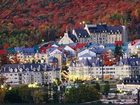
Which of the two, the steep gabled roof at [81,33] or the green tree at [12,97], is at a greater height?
the steep gabled roof at [81,33]

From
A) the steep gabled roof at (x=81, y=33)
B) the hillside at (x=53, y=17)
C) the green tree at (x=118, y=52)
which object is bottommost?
the green tree at (x=118, y=52)

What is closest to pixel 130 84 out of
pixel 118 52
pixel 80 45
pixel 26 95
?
pixel 26 95

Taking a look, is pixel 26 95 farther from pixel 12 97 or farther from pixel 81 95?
pixel 81 95

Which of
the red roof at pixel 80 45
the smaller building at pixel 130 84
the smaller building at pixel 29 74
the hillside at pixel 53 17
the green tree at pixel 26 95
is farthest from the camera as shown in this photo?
the hillside at pixel 53 17

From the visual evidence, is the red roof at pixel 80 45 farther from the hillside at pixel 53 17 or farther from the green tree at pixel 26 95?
the green tree at pixel 26 95

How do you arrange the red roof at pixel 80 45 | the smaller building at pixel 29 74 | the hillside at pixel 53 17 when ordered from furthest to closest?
the hillside at pixel 53 17 → the red roof at pixel 80 45 → the smaller building at pixel 29 74

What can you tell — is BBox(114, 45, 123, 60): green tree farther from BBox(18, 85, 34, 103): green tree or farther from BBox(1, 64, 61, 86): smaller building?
BBox(18, 85, 34, 103): green tree

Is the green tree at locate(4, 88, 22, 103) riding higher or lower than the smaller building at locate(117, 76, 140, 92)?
lower

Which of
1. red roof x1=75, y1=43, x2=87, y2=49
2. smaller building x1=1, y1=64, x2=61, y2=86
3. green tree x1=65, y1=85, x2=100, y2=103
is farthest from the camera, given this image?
red roof x1=75, y1=43, x2=87, y2=49

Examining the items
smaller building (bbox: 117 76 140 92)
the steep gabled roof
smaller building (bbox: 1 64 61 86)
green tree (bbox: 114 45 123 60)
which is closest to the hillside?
the steep gabled roof

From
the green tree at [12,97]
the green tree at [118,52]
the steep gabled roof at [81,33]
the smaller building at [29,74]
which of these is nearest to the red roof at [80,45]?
the steep gabled roof at [81,33]
